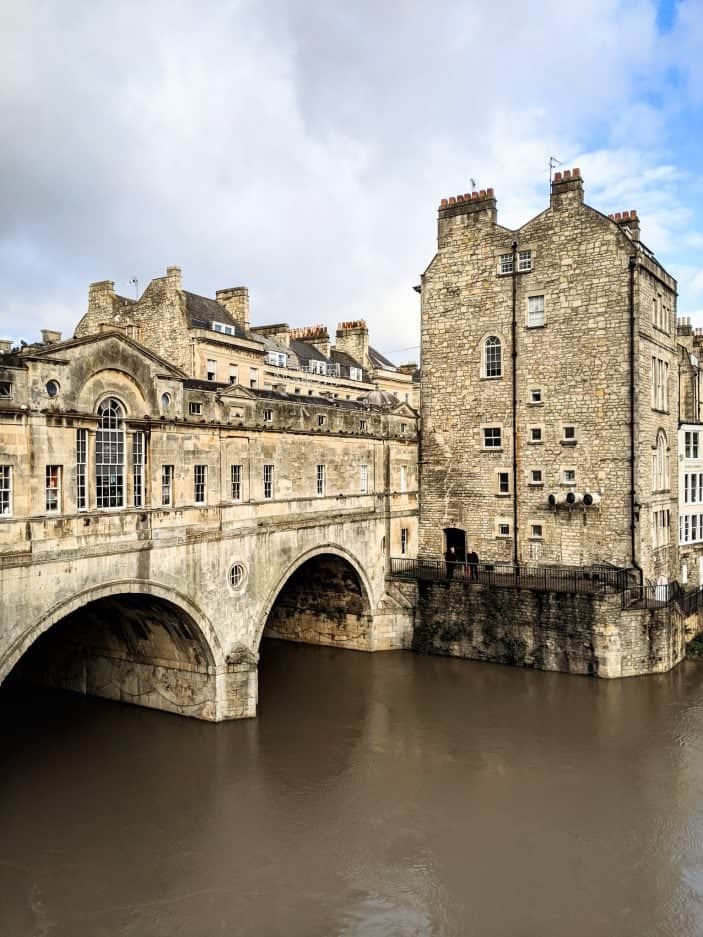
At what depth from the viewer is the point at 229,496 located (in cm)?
2055

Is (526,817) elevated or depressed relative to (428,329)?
depressed

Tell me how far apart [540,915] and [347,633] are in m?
16.4

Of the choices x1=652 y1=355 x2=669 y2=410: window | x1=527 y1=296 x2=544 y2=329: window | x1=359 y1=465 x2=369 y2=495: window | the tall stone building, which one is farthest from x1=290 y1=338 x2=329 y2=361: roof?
x1=652 y1=355 x2=669 y2=410: window

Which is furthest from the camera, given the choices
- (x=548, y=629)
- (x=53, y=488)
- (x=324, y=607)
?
(x=324, y=607)

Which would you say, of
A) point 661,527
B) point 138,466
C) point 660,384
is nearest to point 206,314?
point 138,466

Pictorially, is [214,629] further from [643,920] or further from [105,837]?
[643,920]

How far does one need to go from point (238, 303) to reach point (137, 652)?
21732 millimetres

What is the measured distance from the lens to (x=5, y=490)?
14734 millimetres

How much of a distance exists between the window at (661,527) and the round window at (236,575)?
51.1 ft

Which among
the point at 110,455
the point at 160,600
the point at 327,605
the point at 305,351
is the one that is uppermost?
the point at 305,351

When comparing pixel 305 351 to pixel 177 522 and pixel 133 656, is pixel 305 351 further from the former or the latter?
pixel 177 522

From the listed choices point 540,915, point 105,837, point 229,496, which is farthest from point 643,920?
point 229,496

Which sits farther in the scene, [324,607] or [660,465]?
[324,607]

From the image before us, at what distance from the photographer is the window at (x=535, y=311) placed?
91.4 feet
